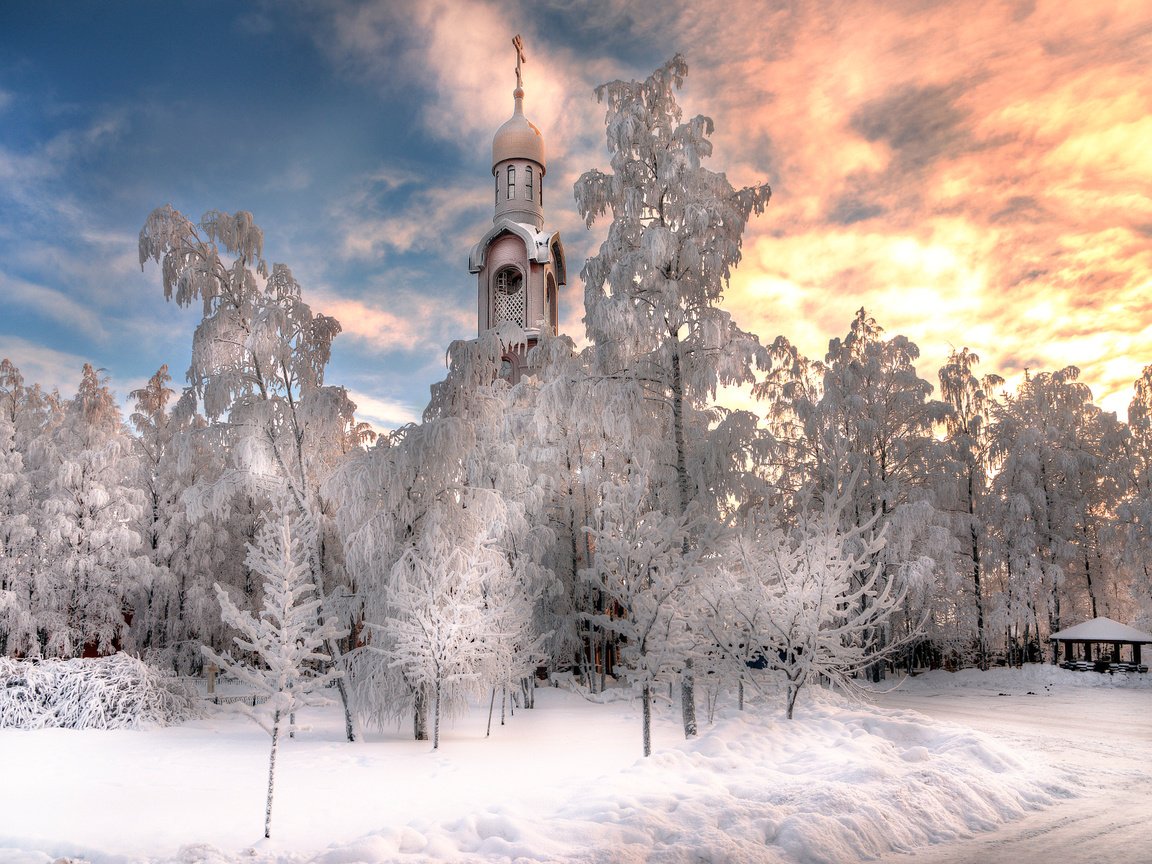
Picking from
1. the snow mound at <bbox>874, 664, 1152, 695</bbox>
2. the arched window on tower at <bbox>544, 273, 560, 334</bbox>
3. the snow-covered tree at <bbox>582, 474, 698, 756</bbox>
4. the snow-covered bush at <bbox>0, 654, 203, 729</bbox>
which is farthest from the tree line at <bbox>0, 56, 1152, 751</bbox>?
the arched window on tower at <bbox>544, 273, 560, 334</bbox>

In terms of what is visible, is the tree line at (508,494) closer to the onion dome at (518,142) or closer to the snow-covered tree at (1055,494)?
the snow-covered tree at (1055,494)

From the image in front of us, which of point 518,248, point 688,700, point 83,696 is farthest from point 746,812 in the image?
point 518,248

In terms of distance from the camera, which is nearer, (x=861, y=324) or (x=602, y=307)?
(x=602, y=307)

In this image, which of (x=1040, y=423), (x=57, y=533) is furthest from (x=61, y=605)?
(x=1040, y=423)

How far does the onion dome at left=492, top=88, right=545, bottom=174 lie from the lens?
32.9 metres

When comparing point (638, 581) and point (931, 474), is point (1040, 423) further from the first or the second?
point (638, 581)

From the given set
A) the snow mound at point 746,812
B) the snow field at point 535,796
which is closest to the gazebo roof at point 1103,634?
the snow field at point 535,796

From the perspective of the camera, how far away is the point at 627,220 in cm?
1270

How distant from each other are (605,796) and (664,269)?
26.6 feet

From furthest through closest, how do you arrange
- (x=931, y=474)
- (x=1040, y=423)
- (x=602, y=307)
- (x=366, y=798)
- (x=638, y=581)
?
(x=1040, y=423) < (x=931, y=474) < (x=602, y=307) < (x=638, y=581) < (x=366, y=798)

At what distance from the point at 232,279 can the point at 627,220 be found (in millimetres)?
7183

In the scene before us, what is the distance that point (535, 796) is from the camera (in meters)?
8.23

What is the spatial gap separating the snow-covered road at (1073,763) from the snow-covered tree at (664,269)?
5.10 m

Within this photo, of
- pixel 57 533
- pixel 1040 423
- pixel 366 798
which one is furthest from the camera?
pixel 1040 423
